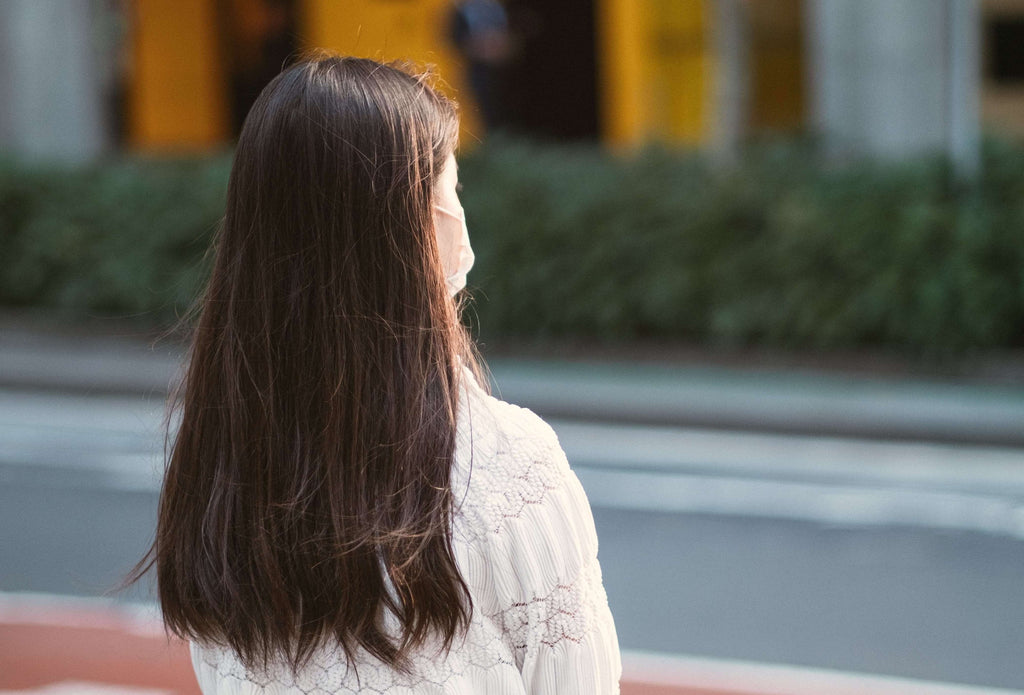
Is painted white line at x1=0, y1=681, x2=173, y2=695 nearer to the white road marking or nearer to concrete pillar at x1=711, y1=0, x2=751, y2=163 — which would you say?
the white road marking

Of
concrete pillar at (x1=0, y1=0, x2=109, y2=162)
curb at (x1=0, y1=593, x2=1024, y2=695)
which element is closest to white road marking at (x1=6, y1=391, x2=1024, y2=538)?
curb at (x1=0, y1=593, x2=1024, y2=695)

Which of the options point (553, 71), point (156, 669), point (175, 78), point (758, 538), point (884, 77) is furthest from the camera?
point (175, 78)

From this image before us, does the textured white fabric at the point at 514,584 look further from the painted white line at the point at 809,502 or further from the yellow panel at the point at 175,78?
the yellow panel at the point at 175,78

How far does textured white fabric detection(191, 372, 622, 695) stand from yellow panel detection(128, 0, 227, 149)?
59.7 feet

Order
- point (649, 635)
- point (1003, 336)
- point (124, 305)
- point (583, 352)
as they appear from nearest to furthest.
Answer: point (649, 635), point (1003, 336), point (583, 352), point (124, 305)

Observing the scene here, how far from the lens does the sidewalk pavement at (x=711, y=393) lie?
842 cm

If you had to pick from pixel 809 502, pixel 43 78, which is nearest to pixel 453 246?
pixel 809 502

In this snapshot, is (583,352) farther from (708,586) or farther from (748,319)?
(708,586)

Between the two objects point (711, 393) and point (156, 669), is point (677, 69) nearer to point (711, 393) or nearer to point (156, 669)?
point (711, 393)

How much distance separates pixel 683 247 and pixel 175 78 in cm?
1118

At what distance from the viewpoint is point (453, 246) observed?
5.34ft

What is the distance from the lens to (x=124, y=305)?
12.4 m

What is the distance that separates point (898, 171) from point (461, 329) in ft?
30.4

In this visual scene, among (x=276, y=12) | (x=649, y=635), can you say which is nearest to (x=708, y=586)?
(x=649, y=635)
